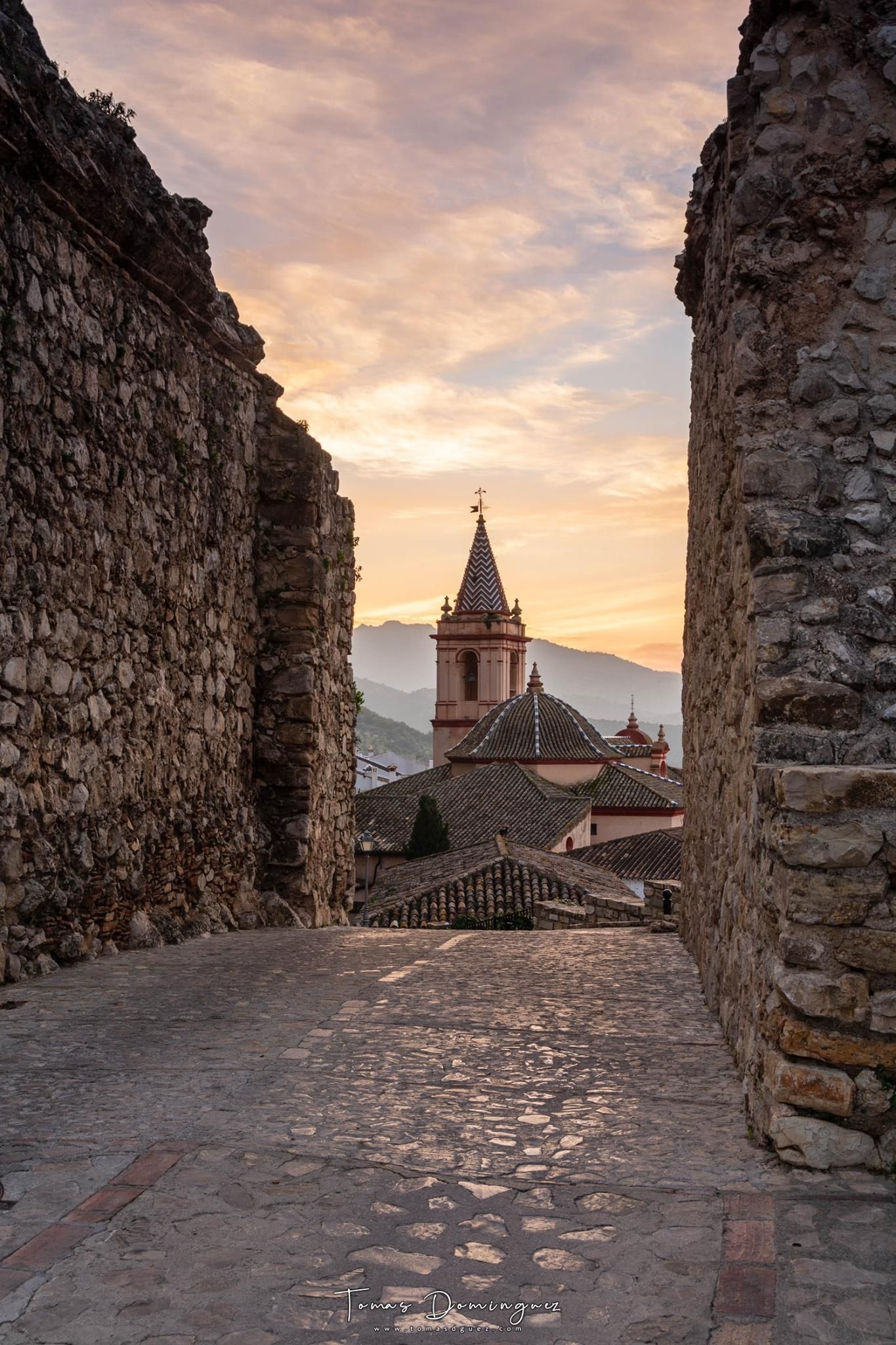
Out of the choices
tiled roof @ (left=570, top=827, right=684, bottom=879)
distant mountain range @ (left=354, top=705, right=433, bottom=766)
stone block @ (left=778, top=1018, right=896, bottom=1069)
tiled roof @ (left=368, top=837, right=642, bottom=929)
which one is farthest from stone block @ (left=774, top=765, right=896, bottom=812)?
distant mountain range @ (left=354, top=705, right=433, bottom=766)

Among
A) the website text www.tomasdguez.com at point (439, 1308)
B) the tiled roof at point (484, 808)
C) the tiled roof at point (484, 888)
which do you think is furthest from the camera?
the tiled roof at point (484, 808)

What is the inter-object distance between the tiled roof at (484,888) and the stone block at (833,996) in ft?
40.1

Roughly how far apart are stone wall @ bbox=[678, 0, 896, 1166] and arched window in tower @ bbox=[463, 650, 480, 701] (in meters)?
47.5

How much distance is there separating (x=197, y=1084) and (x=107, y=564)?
343 cm

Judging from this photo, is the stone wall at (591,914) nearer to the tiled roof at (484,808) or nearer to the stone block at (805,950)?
the stone block at (805,950)

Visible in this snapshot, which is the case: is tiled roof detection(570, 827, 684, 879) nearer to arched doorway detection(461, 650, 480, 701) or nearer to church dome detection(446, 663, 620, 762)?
church dome detection(446, 663, 620, 762)

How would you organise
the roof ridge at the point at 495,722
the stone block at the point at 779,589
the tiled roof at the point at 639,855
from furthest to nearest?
the roof ridge at the point at 495,722, the tiled roof at the point at 639,855, the stone block at the point at 779,589

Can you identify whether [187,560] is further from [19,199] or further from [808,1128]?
[808,1128]

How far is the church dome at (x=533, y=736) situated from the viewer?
143ft

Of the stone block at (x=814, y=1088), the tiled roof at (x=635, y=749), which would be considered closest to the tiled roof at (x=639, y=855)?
the tiled roof at (x=635, y=749)

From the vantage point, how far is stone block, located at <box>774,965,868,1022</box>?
304 cm

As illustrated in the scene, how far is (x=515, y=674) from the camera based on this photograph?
54.0 metres

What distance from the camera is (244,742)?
8.61 m

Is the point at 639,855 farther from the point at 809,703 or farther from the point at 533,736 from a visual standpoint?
the point at 809,703
